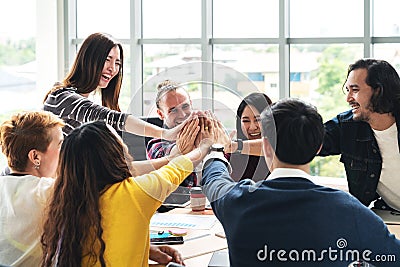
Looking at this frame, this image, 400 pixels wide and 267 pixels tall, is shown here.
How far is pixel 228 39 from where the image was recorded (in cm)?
485

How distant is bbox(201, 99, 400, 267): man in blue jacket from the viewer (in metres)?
1.69

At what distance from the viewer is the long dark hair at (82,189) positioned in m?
1.89

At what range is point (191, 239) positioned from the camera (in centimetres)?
235

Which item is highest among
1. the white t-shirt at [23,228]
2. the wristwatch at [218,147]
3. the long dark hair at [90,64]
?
the long dark hair at [90,64]

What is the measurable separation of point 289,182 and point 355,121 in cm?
117

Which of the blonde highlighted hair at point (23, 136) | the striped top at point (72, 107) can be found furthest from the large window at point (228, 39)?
the blonde highlighted hair at point (23, 136)

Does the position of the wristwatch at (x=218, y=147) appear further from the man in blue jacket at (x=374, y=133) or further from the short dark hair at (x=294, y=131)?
the man in blue jacket at (x=374, y=133)

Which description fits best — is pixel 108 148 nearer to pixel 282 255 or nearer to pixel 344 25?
pixel 282 255

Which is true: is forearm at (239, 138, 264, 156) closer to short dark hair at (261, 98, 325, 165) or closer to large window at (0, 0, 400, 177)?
short dark hair at (261, 98, 325, 165)

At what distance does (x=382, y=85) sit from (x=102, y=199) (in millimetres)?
1381

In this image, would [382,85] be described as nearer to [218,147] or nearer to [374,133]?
[374,133]

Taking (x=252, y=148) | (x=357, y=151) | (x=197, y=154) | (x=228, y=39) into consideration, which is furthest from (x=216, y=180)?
(x=228, y=39)

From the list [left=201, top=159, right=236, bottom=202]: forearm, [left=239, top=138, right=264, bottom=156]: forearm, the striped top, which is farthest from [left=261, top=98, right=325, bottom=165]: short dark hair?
the striped top

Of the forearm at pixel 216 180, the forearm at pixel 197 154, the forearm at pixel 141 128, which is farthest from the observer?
the forearm at pixel 141 128
